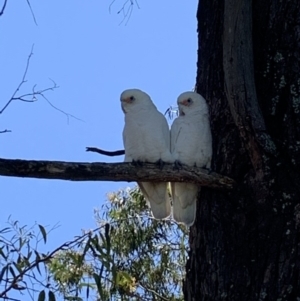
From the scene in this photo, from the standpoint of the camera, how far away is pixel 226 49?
2102 millimetres

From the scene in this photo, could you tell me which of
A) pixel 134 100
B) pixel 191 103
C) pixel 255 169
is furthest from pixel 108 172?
pixel 134 100

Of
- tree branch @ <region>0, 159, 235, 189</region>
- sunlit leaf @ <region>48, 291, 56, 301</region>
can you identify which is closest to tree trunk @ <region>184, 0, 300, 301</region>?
tree branch @ <region>0, 159, 235, 189</region>

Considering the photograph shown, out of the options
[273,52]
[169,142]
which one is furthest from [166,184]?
[273,52]

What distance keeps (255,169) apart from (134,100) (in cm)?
71

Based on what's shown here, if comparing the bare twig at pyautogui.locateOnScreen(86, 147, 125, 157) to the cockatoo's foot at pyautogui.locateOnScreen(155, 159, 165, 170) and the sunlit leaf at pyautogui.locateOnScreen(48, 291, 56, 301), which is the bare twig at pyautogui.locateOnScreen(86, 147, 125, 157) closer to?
the cockatoo's foot at pyautogui.locateOnScreen(155, 159, 165, 170)

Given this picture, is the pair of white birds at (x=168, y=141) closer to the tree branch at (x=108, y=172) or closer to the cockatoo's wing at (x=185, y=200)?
the cockatoo's wing at (x=185, y=200)

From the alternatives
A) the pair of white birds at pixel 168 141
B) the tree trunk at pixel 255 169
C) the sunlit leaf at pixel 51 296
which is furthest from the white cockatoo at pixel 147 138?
the sunlit leaf at pixel 51 296

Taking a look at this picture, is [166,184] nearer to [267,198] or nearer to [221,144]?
[221,144]

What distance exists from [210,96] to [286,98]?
291 millimetres

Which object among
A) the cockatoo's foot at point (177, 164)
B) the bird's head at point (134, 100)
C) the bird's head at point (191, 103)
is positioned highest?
the bird's head at point (134, 100)

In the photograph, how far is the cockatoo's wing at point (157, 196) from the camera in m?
2.38

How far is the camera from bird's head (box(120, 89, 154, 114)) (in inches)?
104

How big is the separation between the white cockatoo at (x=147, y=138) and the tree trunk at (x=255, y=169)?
0.25 metres

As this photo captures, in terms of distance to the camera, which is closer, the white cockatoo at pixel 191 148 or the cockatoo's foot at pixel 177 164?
the cockatoo's foot at pixel 177 164
